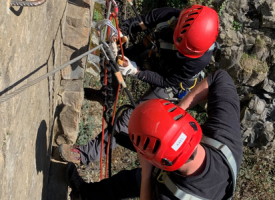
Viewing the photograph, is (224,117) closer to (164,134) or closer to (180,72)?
(164,134)

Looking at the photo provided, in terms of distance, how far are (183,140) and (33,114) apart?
1.06m

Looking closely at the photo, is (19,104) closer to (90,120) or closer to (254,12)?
(90,120)

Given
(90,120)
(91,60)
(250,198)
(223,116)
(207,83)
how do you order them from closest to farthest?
Answer: (223,116) < (207,83) < (90,120) < (91,60) < (250,198)

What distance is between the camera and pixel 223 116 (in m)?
1.97

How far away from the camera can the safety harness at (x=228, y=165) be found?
1618 mm

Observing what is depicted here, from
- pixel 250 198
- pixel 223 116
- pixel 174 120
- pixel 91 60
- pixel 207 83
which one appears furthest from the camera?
pixel 250 198

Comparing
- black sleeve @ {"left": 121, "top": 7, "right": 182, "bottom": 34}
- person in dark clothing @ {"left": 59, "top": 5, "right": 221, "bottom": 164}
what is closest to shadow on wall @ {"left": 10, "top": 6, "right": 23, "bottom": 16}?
person in dark clothing @ {"left": 59, "top": 5, "right": 221, "bottom": 164}

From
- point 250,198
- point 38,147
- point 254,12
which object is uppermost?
point 254,12

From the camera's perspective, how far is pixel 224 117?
6.43 feet

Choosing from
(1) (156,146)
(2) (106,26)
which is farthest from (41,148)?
(2) (106,26)

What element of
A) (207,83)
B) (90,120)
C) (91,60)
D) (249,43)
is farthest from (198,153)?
(249,43)

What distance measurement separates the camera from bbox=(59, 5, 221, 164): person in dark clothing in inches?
103

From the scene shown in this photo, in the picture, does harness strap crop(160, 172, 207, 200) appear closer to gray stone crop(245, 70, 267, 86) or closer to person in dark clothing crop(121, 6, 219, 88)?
A: person in dark clothing crop(121, 6, 219, 88)

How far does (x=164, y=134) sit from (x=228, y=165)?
58cm
